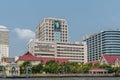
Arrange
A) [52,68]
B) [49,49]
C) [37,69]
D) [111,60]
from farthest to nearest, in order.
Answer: [49,49]
[111,60]
[37,69]
[52,68]

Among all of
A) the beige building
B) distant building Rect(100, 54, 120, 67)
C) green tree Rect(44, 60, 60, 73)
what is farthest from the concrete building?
green tree Rect(44, 60, 60, 73)

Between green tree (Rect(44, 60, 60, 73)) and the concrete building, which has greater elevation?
the concrete building

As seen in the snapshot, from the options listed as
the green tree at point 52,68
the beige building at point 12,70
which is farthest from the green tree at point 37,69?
the beige building at point 12,70

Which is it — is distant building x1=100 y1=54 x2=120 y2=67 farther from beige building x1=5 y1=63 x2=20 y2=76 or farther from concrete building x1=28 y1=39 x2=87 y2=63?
beige building x1=5 y1=63 x2=20 y2=76

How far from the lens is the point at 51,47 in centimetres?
19488

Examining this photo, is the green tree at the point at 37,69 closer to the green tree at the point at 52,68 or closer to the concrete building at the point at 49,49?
the green tree at the point at 52,68

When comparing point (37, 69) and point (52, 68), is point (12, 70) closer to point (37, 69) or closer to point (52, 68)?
point (37, 69)

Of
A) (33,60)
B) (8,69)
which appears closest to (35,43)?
(33,60)

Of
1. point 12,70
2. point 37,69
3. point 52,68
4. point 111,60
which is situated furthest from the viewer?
point 111,60

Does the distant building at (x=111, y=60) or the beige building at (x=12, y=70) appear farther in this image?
the distant building at (x=111, y=60)

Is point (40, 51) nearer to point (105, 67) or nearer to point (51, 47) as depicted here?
point (51, 47)

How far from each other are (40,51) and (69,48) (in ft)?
56.2

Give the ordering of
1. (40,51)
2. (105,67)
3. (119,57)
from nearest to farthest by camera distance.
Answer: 1. (105,67)
2. (119,57)
3. (40,51)

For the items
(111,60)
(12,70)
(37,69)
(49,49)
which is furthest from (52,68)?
(49,49)
